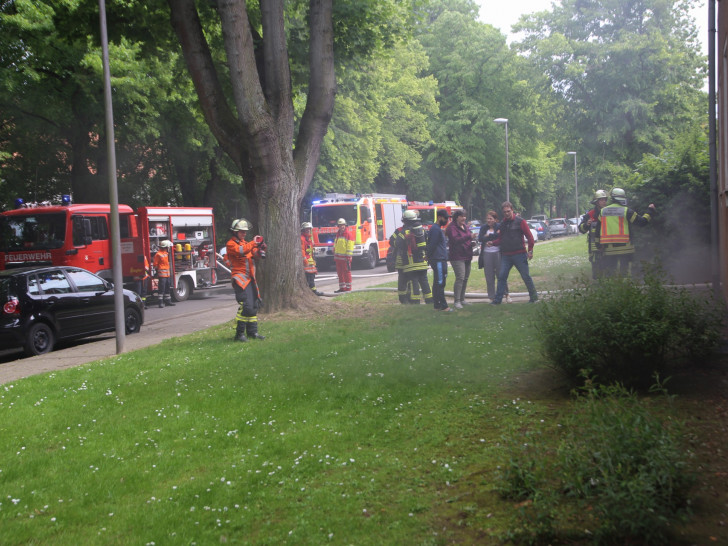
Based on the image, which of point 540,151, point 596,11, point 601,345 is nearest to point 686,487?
point 601,345

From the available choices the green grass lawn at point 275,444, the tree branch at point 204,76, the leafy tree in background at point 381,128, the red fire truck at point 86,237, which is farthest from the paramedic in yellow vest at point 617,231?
the leafy tree in background at point 381,128

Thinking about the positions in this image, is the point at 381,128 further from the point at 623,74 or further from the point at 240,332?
the point at 240,332

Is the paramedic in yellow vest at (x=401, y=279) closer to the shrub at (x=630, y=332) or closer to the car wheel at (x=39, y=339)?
the car wheel at (x=39, y=339)

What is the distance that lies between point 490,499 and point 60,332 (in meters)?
10.7

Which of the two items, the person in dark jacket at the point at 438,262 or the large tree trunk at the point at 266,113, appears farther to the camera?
the person in dark jacket at the point at 438,262

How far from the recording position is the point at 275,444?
5516 mm

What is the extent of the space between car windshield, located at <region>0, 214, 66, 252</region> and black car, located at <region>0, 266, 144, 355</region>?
184 inches

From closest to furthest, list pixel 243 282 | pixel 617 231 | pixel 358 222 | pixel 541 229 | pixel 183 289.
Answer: pixel 243 282 → pixel 617 231 → pixel 183 289 → pixel 358 222 → pixel 541 229

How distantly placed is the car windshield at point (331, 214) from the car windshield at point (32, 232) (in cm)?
1240

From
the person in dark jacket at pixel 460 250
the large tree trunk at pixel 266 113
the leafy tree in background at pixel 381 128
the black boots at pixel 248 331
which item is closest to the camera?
the black boots at pixel 248 331

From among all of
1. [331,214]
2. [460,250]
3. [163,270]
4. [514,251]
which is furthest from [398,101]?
[514,251]

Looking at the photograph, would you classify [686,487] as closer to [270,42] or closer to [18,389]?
[18,389]

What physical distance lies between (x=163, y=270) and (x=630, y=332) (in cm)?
1718

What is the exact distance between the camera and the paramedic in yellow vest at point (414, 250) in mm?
13680
